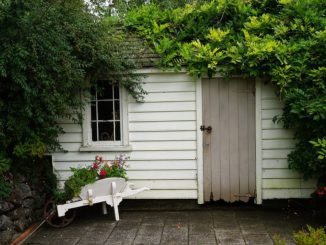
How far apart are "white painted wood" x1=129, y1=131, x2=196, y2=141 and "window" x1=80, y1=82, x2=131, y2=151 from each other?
18cm

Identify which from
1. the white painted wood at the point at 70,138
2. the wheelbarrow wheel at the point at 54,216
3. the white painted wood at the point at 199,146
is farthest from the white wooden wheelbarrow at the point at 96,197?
the white painted wood at the point at 70,138

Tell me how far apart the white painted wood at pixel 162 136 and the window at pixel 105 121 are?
182 millimetres

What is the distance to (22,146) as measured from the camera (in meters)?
6.43

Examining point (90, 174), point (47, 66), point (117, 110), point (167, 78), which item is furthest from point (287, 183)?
point (47, 66)

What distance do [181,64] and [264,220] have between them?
2.98 meters

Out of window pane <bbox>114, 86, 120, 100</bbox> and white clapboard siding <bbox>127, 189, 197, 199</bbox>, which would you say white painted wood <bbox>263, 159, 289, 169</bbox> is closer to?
white clapboard siding <bbox>127, 189, 197, 199</bbox>

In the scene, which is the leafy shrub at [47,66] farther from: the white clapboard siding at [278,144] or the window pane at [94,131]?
the white clapboard siding at [278,144]

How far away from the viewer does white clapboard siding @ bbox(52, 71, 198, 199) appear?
745 cm

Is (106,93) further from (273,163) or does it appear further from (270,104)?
(273,163)

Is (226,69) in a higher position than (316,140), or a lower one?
higher

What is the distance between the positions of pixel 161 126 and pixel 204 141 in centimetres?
82

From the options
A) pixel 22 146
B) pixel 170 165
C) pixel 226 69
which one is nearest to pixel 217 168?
pixel 170 165

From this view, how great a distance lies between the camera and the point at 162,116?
7.50 meters

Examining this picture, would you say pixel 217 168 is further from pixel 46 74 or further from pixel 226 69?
pixel 46 74
